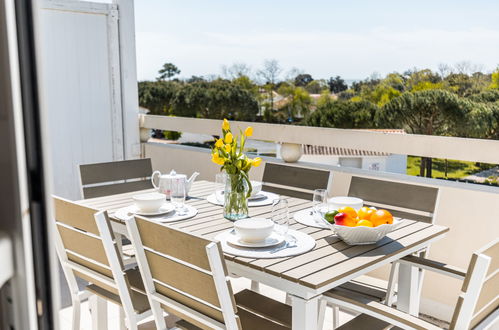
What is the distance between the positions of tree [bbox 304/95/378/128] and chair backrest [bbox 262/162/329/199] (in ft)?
2.06

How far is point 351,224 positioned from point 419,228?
0.41 m

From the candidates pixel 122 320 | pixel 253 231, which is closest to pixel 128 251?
pixel 122 320

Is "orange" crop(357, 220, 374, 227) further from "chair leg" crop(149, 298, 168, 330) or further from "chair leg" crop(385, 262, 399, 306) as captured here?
"chair leg" crop(149, 298, 168, 330)

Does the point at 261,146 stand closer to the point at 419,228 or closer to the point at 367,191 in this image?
the point at 367,191

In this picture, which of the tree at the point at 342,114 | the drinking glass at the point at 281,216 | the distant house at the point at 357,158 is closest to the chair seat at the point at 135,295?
the drinking glass at the point at 281,216

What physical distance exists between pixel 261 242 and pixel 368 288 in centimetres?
71

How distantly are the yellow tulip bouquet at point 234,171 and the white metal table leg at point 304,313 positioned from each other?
0.68m

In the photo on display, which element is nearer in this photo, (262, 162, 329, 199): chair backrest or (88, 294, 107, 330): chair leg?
(88, 294, 107, 330): chair leg

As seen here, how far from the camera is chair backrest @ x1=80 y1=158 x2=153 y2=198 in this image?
10.1 feet

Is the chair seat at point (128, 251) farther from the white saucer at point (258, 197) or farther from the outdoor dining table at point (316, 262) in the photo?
the white saucer at point (258, 197)

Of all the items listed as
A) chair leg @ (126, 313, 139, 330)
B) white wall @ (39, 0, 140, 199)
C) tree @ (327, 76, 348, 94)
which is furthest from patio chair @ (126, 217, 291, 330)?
white wall @ (39, 0, 140, 199)

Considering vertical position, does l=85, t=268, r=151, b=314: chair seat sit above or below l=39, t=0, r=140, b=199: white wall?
below

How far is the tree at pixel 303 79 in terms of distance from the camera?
376 centimetres

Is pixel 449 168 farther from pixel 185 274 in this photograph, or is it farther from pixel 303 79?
pixel 185 274
